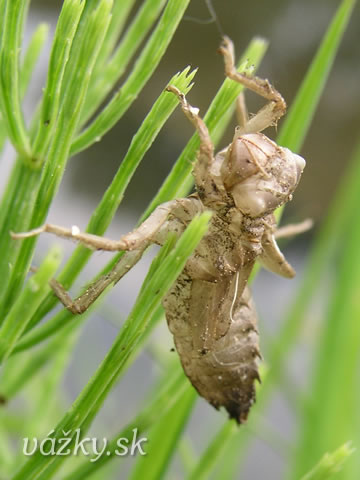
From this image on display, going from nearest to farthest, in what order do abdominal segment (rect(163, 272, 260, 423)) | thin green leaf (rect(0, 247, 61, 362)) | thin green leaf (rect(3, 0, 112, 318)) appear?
thin green leaf (rect(0, 247, 61, 362)) → thin green leaf (rect(3, 0, 112, 318)) → abdominal segment (rect(163, 272, 260, 423))

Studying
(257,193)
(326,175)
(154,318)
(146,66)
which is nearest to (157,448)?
(154,318)

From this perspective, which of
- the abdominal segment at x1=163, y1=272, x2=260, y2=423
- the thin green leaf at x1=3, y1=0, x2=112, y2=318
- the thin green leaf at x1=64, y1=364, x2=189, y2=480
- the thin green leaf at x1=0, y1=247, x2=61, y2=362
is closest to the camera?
the thin green leaf at x1=0, y1=247, x2=61, y2=362

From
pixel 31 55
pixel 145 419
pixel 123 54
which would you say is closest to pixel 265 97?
pixel 123 54

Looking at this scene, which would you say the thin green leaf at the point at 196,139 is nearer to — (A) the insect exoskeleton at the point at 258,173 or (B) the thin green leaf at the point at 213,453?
(A) the insect exoskeleton at the point at 258,173

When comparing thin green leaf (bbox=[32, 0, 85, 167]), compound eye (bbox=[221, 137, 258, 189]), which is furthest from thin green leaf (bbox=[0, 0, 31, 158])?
compound eye (bbox=[221, 137, 258, 189])

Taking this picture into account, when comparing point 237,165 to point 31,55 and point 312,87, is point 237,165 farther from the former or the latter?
point 31,55

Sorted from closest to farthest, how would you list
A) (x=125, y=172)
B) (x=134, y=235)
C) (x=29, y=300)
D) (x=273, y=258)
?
1. (x=29, y=300)
2. (x=125, y=172)
3. (x=134, y=235)
4. (x=273, y=258)

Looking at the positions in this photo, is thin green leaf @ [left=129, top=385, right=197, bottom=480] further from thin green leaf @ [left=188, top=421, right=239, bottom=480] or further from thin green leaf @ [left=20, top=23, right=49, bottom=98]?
thin green leaf @ [left=20, top=23, right=49, bottom=98]

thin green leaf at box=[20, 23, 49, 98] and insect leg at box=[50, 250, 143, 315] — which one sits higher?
thin green leaf at box=[20, 23, 49, 98]
